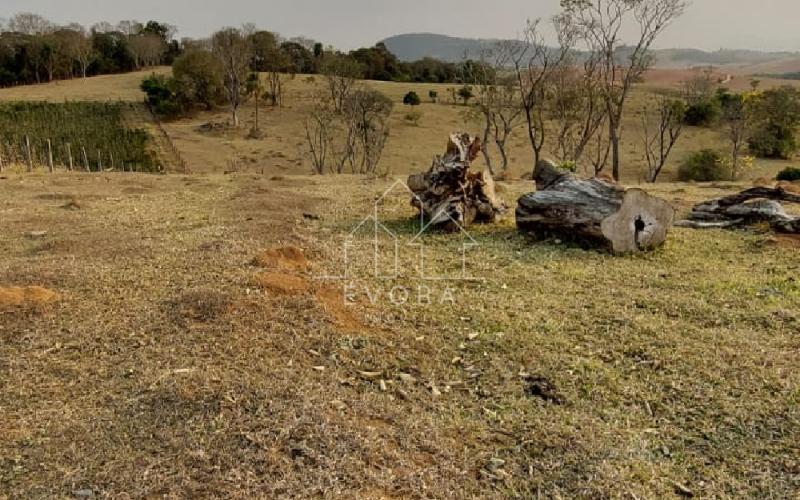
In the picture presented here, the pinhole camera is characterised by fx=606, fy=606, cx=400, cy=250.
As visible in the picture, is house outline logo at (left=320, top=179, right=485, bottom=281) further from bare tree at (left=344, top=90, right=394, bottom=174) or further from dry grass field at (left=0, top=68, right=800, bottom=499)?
bare tree at (left=344, top=90, right=394, bottom=174)

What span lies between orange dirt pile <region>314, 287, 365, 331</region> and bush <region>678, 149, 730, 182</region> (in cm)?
2312

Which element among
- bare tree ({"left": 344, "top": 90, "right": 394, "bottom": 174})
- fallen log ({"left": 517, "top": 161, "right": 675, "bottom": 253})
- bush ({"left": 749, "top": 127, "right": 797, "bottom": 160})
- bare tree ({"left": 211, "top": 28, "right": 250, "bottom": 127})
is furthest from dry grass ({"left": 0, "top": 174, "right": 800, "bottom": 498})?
bare tree ({"left": 211, "top": 28, "right": 250, "bottom": 127})

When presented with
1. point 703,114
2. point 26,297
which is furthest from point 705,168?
point 26,297

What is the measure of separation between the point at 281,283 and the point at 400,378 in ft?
5.90

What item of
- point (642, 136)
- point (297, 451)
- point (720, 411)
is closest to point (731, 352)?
point (720, 411)

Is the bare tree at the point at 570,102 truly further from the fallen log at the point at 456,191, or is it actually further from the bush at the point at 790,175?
the fallen log at the point at 456,191

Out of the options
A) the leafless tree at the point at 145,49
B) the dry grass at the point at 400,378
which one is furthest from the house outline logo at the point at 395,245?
the leafless tree at the point at 145,49

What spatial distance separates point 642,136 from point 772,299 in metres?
30.6

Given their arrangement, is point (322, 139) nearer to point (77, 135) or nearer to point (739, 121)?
point (77, 135)

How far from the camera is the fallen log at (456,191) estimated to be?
26.2ft

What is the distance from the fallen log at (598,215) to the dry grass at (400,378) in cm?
31

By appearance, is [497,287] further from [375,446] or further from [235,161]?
[235,161]

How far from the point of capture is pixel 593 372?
4.08 m

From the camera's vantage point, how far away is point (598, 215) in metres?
7.00
